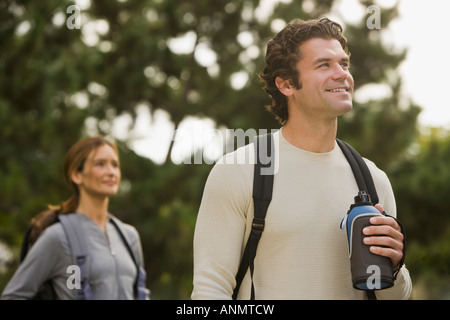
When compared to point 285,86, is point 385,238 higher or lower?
lower

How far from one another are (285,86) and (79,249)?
1.87m

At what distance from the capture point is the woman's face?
411cm

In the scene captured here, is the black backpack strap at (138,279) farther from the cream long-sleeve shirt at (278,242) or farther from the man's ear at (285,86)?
the man's ear at (285,86)

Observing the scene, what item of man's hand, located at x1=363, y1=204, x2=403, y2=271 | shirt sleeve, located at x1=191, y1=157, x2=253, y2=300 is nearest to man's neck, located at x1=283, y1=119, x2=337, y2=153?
shirt sleeve, located at x1=191, y1=157, x2=253, y2=300

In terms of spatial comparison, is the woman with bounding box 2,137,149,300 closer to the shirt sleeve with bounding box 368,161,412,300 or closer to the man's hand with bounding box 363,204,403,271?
the shirt sleeve with bounding box 368,161,412,300

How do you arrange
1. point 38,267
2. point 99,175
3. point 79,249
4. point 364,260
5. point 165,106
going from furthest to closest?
point 165,106, point 99,175, point 79,249, point 38,267, point 364,260

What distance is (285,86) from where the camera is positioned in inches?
98.0

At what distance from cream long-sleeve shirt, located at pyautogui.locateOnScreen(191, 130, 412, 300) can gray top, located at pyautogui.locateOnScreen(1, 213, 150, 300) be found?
5.39ft

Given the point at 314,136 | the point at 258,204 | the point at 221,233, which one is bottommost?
the point at 221,233

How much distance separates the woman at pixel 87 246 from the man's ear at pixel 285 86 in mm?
1801

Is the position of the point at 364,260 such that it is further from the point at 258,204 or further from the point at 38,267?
the point at 38,267

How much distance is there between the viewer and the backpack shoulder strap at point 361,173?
2316 millimetres

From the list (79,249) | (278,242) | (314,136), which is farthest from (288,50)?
(79,249)

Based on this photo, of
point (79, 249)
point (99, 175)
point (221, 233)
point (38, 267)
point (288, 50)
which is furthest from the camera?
point (99, 175)
